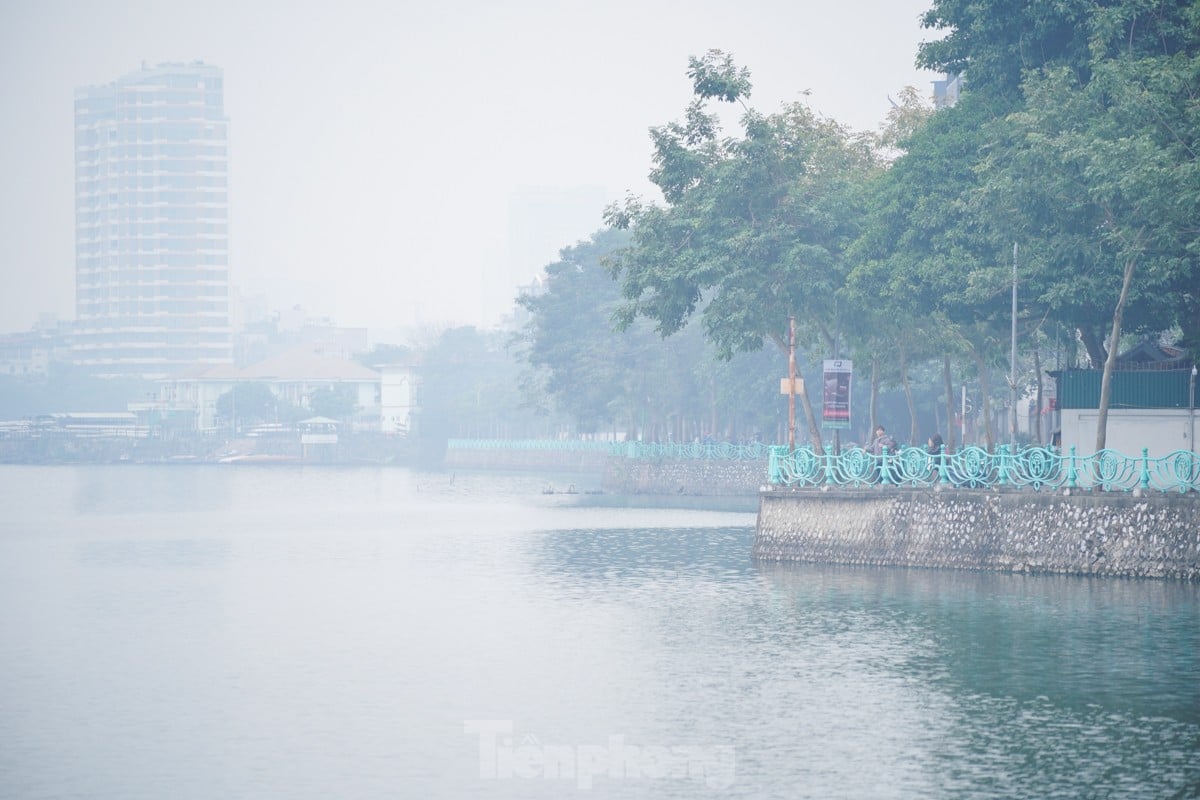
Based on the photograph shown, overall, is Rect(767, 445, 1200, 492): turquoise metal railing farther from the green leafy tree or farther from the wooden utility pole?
the green leafy tree

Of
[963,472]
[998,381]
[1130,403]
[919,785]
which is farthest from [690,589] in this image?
[998,381]

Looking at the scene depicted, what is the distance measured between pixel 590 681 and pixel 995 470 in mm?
18393

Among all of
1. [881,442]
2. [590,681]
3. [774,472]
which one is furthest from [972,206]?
[590,681]

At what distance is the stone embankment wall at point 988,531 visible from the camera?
36.0 m

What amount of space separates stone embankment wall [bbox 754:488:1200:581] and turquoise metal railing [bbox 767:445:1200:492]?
57cm

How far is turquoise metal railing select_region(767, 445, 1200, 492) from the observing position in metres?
37.7

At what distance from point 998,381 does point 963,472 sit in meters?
36.5

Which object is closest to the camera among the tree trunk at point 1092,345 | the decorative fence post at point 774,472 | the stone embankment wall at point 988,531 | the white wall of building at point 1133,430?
the stone embankment wall at point 988,531

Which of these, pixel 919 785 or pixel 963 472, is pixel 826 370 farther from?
pixel 919 785

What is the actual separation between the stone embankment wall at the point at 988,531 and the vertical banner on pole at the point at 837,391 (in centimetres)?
258

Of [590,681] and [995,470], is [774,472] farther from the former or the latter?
[590,681]

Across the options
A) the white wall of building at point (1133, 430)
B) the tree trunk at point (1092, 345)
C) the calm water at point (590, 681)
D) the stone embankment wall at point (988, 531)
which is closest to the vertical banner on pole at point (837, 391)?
the stone embankment wall at point (988, 531)

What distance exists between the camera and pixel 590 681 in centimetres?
2725

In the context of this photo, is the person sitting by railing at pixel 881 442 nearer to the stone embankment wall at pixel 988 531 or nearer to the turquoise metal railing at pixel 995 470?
the turquoise metal railing at pixel 995 470
